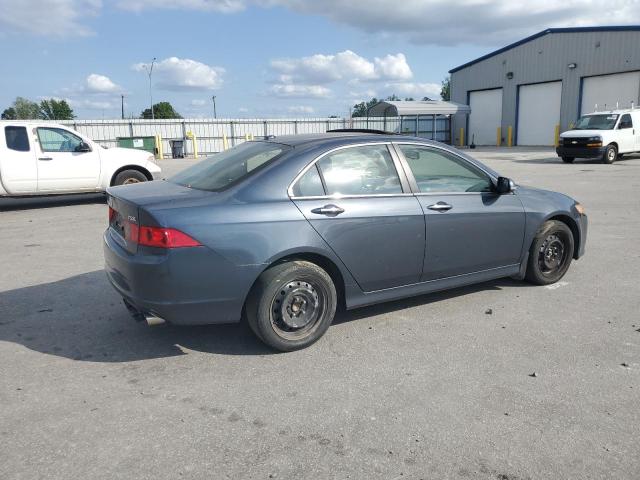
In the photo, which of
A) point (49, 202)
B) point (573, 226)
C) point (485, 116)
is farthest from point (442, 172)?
point (485, 116)

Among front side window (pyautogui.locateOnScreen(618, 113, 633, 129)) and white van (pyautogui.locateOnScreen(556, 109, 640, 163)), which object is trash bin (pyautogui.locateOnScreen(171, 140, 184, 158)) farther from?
front side window (pyautogui.locateOnScreen(618, 113, 633, 129))

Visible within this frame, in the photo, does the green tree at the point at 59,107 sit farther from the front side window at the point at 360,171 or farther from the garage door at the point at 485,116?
the front side window at the point at 360,171

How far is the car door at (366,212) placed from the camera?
386 cm

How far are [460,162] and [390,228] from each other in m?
1.05

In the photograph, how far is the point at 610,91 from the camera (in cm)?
2891

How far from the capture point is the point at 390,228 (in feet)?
13.4

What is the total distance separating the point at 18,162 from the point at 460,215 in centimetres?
922

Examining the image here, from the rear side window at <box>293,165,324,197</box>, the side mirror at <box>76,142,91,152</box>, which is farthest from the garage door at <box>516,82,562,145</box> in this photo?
the rear side window at <box>293,165,324,197</box>

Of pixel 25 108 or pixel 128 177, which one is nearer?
pixel 128 177

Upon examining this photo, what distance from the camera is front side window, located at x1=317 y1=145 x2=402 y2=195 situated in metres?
3.99

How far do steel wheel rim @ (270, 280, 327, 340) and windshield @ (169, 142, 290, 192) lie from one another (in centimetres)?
89

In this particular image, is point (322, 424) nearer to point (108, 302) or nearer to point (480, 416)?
point (480, 416)

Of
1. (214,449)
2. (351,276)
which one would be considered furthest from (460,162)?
(214,449)

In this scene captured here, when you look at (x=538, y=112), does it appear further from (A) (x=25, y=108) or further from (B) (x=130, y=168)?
(A) (x=25, y=108)
